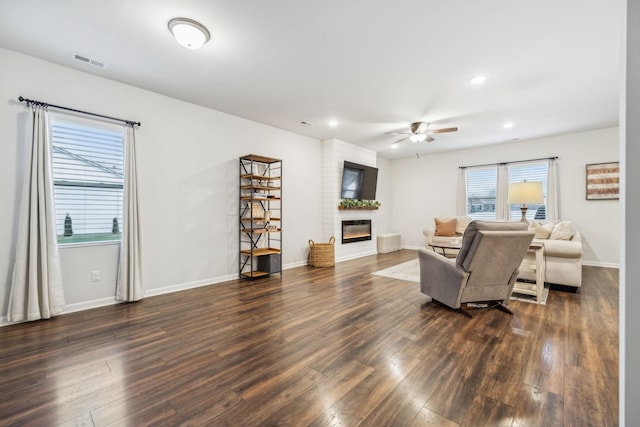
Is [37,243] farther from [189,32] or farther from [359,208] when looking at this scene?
[359,208]

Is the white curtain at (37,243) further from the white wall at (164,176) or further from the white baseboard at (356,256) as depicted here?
the white baseboard at (356,256)

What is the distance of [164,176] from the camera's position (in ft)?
12.8

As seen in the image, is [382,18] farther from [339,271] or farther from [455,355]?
[339,271]

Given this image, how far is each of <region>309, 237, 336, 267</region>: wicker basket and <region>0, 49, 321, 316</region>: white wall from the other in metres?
0.39

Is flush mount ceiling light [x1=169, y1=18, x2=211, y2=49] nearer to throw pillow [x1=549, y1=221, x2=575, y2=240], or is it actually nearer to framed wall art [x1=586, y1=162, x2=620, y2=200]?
throw pillow [x1=549, y1=221, x2=575, y2=240]

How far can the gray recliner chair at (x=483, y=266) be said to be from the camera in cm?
285

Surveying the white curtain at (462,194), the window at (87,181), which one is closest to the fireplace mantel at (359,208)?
the white curtain at (462,194)

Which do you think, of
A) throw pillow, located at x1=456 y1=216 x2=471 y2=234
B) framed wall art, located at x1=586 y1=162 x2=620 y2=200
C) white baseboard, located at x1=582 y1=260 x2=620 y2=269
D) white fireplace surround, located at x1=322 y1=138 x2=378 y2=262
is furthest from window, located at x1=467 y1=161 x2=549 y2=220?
white fireplace surround, located at x1=322 y1=138 x2=378 y2=262

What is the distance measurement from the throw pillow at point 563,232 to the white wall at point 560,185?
1507mm

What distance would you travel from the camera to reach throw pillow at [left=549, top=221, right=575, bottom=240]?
4664 mm

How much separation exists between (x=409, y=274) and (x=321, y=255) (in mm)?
1702

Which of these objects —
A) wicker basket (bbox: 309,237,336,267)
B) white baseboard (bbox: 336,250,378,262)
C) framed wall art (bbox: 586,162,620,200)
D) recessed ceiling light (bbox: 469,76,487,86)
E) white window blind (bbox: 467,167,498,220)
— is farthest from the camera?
white window blind (bbox: 467,167,498,220)

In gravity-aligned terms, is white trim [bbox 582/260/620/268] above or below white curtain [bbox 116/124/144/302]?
below

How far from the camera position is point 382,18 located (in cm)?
237
